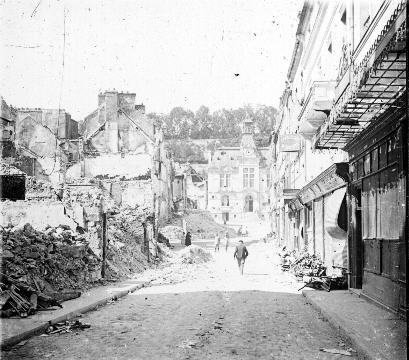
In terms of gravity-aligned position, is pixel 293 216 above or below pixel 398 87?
below

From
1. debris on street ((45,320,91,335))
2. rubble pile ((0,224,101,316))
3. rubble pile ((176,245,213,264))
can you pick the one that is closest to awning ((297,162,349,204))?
rubble pile ((0,224,101,316))

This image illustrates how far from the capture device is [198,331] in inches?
353

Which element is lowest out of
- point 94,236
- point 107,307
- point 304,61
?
point 107,307

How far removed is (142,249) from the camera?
25750 mm

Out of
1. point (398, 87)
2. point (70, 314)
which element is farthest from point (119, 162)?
point (398, 87)

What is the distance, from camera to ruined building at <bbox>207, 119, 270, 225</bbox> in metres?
81.2

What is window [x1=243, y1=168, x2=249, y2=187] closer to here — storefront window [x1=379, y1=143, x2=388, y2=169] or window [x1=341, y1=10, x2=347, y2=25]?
window [x1=341, y1=10, x2=347, y2=25]

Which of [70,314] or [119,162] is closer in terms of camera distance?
[70,314]

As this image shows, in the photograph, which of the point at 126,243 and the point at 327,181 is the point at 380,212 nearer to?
the point at 327,181

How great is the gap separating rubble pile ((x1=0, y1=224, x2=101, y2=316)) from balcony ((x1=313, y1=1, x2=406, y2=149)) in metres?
7.35

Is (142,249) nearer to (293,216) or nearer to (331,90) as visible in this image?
(293,216)

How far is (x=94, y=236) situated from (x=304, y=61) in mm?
15272

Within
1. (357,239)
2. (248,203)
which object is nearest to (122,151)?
(357,239)

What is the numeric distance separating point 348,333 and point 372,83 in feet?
13.3
